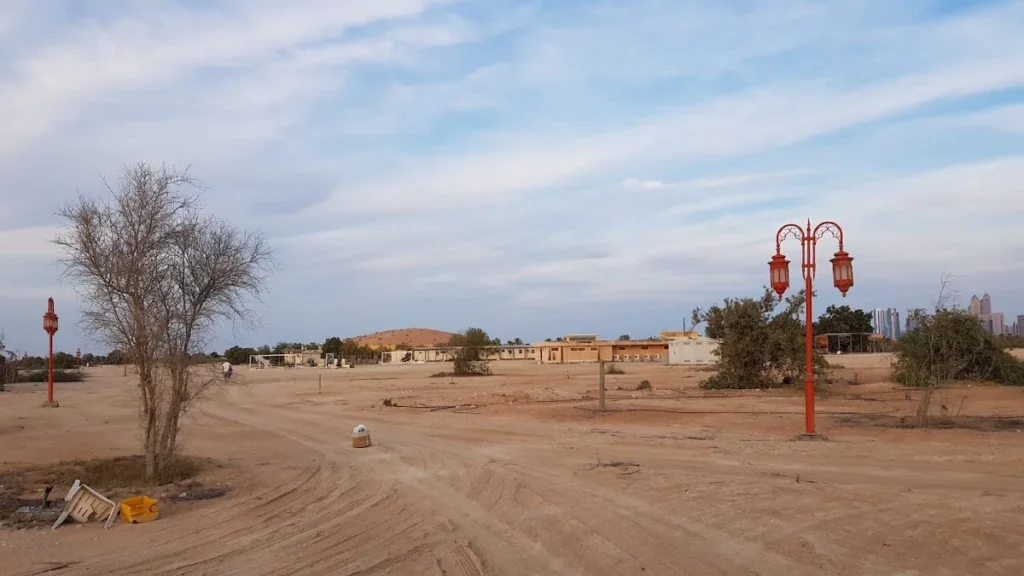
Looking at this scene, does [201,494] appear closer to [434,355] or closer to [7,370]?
[7,370]

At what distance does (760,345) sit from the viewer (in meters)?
38.1

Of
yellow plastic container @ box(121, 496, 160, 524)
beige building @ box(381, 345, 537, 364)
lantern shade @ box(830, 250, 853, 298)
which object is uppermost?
lantern shade @ box(830, 250, 853, 298)

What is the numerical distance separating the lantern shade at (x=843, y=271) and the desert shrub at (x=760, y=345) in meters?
21.2

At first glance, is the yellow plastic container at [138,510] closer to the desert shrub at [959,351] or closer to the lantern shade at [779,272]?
the lantern shade at [779,272]

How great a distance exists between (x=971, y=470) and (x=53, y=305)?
31860mm

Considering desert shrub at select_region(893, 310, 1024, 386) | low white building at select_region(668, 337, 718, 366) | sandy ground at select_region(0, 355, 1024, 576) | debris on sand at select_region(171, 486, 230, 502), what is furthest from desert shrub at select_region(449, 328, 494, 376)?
debris on sand at select_region(171, 486, 230, 502)

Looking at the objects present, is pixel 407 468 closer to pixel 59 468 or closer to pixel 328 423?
pixel 59 468

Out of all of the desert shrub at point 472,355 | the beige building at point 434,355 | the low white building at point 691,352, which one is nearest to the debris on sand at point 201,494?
the desert shrub at point 472,355

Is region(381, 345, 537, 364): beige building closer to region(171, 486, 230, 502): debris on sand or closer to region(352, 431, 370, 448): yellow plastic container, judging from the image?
region(352, 431, 370, 448): yellow plastic container

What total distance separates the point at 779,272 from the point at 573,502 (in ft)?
28.0

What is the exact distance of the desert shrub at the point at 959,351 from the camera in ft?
93.6

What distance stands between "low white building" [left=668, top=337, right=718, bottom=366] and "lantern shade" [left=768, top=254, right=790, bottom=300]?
179 ft

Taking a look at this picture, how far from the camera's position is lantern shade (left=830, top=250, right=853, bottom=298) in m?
16.7

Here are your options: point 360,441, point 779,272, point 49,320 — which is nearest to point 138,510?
point 360,441
